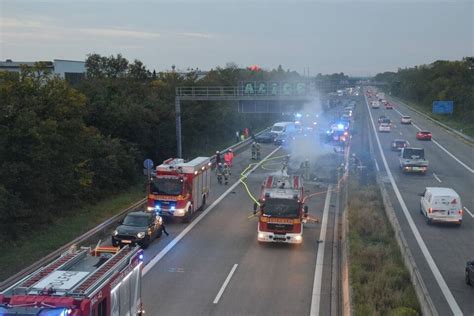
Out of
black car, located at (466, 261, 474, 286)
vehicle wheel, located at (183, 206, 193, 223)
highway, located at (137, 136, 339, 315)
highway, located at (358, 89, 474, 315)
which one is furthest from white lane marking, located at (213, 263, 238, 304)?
black car, located at (466, 261, 474, 286)

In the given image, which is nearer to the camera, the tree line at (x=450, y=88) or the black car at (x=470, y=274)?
the black car at (x=470, y=274)

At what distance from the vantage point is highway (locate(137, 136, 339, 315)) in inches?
648

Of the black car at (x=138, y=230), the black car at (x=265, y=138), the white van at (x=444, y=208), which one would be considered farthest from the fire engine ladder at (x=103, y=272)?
the black car at (x=265, y=138)

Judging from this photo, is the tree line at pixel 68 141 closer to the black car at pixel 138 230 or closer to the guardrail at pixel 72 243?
the guardrail at pixel 72 243

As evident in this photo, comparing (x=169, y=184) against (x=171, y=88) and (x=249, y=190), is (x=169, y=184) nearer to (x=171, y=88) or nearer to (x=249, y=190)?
(x=249, y=190)

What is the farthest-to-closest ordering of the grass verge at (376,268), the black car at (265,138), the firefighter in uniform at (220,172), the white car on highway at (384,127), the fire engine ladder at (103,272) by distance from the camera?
the white car on highway at (384,127)
the black car at (265,138)
the firefighter in uniform at (220,172)
the grass verge at (376,268)
the fire engine ladder at (103,272)

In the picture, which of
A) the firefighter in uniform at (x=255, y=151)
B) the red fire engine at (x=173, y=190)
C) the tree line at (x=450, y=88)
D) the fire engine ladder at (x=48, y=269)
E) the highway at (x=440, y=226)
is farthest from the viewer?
the tree line at (x=450, y=88)

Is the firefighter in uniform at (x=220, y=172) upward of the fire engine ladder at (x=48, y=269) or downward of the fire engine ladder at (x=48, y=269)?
downward

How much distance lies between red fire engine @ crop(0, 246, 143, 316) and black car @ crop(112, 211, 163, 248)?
28.9 ft

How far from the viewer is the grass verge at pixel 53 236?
19.8 m

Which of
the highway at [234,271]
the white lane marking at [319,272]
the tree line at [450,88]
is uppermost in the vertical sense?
the tree line at [450,88]

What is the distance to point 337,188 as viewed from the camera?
3662 cm

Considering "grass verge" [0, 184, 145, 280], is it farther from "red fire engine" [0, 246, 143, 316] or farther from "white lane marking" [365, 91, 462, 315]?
"white lane marking" [365, 91, 462, 315]

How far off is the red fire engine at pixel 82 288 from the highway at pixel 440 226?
9.09 metres
